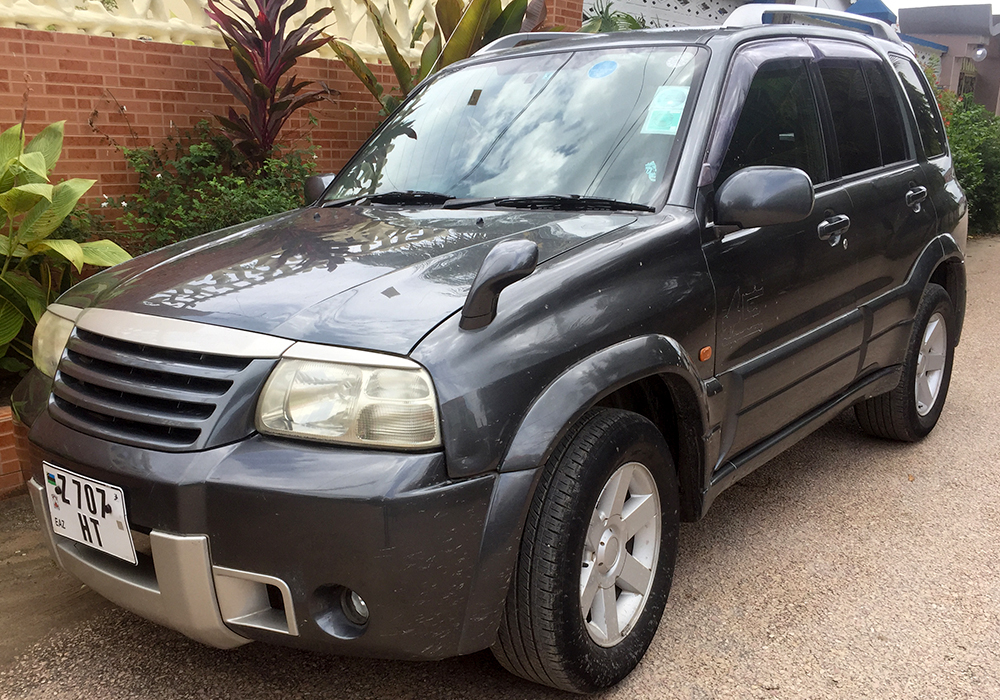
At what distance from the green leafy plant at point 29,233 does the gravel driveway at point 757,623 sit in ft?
2.84

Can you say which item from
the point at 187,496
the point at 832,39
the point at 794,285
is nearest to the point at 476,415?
the point at 187,496

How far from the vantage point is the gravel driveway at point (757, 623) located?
268 cm

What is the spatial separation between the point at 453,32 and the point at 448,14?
0.59 ft

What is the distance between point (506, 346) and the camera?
2.23 meters

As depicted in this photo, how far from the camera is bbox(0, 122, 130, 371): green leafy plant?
4.00 m

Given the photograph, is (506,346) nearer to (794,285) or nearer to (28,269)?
(794,285)

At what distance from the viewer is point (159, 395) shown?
222 cm

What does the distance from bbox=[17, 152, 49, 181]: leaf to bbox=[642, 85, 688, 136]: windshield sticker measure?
2591 millimetres

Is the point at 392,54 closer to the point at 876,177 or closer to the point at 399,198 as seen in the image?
the point at 399,198

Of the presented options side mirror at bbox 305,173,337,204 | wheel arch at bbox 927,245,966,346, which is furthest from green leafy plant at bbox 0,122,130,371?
wheel arch at bbox 927,245,966,346

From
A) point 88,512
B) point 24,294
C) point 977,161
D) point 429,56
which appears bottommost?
point 977,161

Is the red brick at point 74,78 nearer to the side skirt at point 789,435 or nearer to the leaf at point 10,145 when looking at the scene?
the leaf at point 10,145

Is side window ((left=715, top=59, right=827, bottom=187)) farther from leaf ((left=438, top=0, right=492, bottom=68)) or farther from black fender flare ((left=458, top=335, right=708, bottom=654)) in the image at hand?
leaf ((left=438, top=0, right=492, bottom=68))

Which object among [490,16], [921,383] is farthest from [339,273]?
[490,16]
